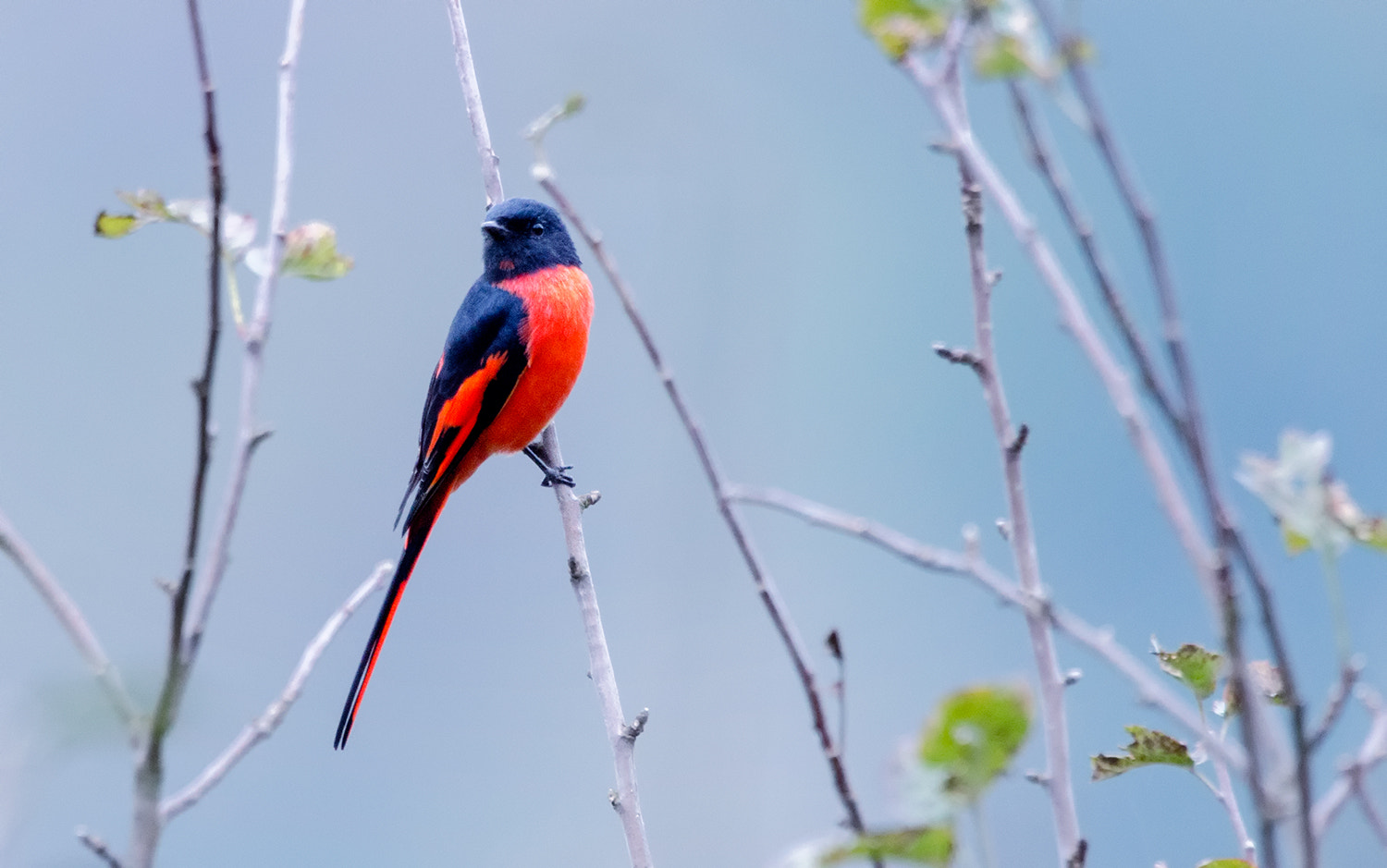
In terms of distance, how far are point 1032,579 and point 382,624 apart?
1358mm

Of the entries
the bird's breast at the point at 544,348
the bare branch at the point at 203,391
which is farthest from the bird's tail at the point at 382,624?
the bare branch at the point at 203,391

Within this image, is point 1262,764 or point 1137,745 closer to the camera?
point 1262,764

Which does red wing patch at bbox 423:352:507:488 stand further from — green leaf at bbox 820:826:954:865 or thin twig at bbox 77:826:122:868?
green leaf at bbox 820:826:954:865

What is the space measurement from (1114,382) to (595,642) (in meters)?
0.77

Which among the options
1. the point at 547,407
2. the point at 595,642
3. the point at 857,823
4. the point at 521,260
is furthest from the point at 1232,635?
the point at 521,260

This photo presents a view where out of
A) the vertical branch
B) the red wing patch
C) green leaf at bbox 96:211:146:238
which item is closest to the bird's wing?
the red wing patch

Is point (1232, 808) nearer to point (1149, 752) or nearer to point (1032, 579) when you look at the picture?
point (1149, 752)

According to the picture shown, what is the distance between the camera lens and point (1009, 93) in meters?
0.51

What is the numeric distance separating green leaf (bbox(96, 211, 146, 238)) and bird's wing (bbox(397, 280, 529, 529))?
4.56 feet

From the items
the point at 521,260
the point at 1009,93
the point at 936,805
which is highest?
the point at 521,260

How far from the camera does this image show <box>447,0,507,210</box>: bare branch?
1320 millimetres

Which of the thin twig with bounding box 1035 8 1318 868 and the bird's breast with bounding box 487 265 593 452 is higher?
the bird's breast with bounding box 487 265 593 452

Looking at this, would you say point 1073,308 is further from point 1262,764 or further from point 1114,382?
point 1262,764

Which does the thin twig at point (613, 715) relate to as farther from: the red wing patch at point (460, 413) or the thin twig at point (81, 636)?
the red wing patch at point (460, 413)
